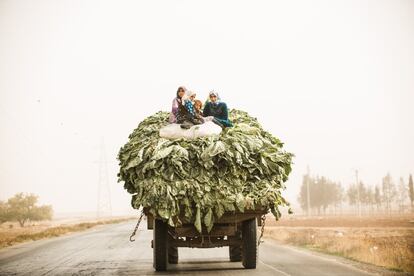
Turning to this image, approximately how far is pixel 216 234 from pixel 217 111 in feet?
9.46

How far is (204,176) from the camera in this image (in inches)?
347

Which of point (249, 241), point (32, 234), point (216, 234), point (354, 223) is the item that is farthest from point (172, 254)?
point (354, 223)

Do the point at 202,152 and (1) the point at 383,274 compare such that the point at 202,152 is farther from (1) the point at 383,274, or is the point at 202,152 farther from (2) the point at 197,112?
(1) the point at 383,274

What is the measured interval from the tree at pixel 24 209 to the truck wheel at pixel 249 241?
328 ft

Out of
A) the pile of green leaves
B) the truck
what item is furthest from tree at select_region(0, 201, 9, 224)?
the pile of green leaves

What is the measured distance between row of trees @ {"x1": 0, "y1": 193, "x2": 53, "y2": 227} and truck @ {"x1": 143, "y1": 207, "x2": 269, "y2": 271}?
316 feet

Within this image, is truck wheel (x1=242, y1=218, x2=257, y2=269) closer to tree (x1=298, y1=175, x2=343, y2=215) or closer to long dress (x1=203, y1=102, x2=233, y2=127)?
long dress (x1=203, y1=102, x2=233, y2=127)

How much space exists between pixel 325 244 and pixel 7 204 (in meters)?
94.3

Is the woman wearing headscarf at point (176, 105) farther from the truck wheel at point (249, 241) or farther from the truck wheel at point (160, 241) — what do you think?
the truck wheel at point (249, 241)

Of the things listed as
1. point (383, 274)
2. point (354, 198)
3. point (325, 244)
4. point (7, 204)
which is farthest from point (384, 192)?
point (383, 274)

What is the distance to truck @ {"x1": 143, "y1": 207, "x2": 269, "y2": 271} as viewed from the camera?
9.22m

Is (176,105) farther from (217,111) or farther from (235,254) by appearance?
(235,254)

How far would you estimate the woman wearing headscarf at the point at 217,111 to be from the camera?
34.2 feet

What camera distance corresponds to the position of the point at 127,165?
30.7 ft
